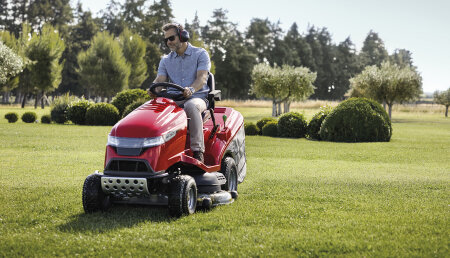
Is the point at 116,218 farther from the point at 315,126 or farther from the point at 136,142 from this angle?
the point at 315,126

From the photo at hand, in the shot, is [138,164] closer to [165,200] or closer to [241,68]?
[165,200]

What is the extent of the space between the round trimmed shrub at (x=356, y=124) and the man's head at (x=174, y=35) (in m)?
15.7

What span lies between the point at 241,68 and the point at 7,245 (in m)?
89.8

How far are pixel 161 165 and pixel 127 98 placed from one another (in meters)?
25.7

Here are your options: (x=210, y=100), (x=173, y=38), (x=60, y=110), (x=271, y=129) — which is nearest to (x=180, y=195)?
(x=210, y=100)

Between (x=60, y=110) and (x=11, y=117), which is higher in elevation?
(x=60, y=110)

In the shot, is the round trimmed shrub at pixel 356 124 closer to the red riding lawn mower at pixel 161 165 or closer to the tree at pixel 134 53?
the red riding lawn mower at pixel 161 165

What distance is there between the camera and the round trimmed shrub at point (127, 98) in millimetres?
30203

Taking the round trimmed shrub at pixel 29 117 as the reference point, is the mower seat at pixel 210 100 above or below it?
above

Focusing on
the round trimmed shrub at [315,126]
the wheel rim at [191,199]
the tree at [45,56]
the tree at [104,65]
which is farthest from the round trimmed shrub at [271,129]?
the tree at [104,65]

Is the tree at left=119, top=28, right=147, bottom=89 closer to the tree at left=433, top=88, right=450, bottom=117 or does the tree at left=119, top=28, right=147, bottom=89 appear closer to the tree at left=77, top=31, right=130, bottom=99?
the tree at left=77, top=31, right=130, bottom=99

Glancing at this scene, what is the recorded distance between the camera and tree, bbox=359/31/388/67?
120500mm

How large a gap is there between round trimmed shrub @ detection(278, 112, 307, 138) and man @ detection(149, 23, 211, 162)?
55.3ft

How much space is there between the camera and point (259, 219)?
597cm
